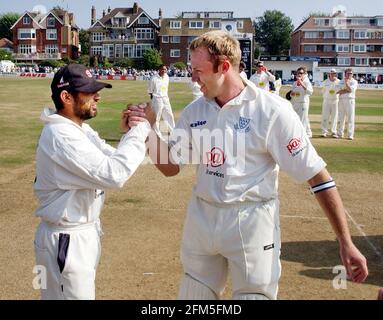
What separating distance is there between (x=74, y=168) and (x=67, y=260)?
2.01ft

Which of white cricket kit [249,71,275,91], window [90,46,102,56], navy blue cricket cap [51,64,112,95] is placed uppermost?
window [90,46,102,56]

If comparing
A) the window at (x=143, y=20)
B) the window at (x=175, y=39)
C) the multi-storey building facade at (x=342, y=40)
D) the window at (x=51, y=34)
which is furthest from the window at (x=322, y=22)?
the window at (x=51, y=34)

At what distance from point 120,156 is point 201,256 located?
860 mm

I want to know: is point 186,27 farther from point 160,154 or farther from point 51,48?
point 160,154

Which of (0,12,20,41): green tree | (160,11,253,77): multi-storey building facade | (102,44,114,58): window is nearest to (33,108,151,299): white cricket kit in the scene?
(160,11,253,77): multi-storey building facade

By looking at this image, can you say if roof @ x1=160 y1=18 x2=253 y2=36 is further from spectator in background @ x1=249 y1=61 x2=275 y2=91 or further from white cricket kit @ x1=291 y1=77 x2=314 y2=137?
white cricket kit @ x1=291 y1=77 x2=314 y2=137

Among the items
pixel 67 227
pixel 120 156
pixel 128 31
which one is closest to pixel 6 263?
pixel 67 227

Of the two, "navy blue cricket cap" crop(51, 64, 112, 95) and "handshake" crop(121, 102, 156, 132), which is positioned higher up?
"navy blue cricket cap" crop(51, 64, 112, 95)

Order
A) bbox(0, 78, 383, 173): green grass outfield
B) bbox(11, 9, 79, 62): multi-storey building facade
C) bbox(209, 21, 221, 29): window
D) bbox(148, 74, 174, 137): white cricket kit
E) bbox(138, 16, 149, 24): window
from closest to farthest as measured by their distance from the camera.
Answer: bbox(0, 78, 383, 173): green grass outfield → bbox(148, 74, 174, 137): white cricket kit → bbox(209, 21, 221, 29): window → bbox(138, 16, 149, 24): window → bbox(11, 9, 79, 62): multi-storey building facade

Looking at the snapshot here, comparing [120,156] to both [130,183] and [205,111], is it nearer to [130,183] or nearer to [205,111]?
[205,111]

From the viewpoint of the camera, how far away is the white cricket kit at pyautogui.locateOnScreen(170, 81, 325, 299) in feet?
11.6

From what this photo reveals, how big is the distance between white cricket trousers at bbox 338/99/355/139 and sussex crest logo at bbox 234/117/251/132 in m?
15.5

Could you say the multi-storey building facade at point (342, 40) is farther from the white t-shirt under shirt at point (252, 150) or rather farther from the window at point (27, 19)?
the white t-shirt under shirt at point (252, 150)

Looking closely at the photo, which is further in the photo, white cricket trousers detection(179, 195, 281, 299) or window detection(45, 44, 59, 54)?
window detection(45, 44, 59, 54)
